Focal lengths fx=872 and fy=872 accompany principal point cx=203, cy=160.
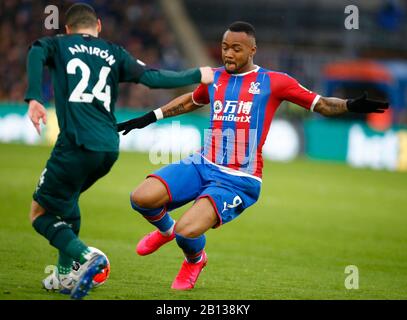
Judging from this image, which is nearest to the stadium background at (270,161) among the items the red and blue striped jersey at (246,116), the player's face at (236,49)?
the red and blue striped jersey at (246,116)

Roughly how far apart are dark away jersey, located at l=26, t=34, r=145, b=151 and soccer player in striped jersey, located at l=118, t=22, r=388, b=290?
0.84 metres

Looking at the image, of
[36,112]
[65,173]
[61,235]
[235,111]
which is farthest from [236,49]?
[61,235]

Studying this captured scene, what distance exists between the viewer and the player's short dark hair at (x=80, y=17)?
7488mm

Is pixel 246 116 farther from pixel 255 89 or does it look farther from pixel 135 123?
pixel 135 123

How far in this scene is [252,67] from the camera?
28.0ft

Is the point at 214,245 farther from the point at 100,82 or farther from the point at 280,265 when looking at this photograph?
the point at 100,82

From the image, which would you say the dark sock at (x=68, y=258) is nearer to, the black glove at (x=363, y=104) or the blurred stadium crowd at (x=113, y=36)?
the black glove at (x=363, y=104)

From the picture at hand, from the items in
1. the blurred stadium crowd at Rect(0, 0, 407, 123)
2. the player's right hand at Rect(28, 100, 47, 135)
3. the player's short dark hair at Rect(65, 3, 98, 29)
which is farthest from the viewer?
the blurred stadium crowd at Rect(0, 0, 407, 123)

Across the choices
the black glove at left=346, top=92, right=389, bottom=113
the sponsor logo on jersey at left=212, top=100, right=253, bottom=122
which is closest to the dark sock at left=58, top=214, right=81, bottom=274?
the sponsor logo on jersey at left=212, top=100, right=253, bottom=122

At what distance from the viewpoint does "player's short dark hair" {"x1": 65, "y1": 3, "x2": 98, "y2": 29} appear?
7.49 meters

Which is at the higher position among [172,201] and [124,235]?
[172,201]

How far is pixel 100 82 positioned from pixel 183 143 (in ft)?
58.7

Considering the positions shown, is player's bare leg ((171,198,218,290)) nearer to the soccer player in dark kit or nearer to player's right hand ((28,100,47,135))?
the soccer player in dark kit

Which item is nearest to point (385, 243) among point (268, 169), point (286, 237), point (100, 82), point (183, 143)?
point (286, 237)
